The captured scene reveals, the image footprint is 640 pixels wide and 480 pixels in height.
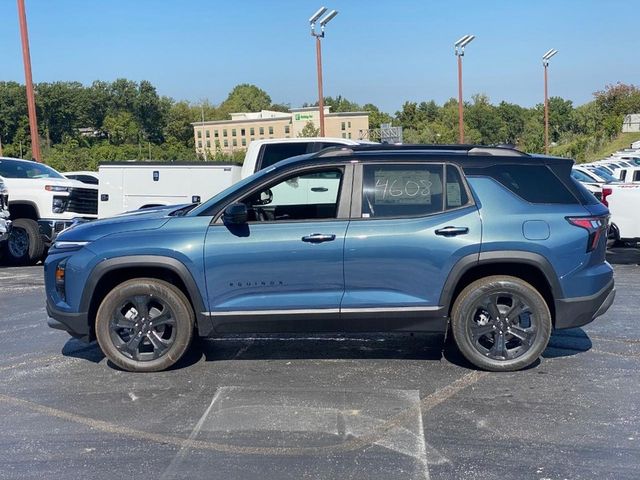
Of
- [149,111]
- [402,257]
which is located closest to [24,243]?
[402,257]

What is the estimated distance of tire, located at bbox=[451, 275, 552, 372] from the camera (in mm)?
5590

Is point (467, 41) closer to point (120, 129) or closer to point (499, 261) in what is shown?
point (499, 261)

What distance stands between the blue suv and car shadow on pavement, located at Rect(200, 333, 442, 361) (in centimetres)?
63

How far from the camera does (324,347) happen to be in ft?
21.4

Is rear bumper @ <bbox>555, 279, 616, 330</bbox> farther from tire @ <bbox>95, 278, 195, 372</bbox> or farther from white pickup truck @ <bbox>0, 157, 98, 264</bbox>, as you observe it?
white pickup truck @ <bbox>0, 157, 98, 264</bbox>

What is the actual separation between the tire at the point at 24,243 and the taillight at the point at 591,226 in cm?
1023

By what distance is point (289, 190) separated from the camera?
260 inches

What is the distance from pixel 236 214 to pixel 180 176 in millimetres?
6616

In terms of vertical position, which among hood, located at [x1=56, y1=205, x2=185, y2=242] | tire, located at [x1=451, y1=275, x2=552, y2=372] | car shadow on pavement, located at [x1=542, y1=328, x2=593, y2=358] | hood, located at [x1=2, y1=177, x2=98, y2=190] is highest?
hood, located at [x1=2, y1=177, x2=98, y2=190]

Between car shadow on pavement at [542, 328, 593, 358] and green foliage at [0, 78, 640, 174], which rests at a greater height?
green foliage at [0, 78, 640, 174]

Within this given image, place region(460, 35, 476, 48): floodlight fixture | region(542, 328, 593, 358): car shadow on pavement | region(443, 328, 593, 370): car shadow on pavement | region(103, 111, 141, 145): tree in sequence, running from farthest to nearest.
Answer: region(103, 111, 141, 145): tree
region(460, 35, 476, 48): floodlight fixture
region(542, 328, 593, 358): car shadow on pavement
region(443, 328, 593, 370): car shadow on pavement

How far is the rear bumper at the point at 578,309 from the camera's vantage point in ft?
18.3

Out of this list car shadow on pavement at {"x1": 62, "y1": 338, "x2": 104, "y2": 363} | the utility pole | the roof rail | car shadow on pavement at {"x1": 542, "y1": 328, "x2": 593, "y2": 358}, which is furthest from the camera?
the utility pole

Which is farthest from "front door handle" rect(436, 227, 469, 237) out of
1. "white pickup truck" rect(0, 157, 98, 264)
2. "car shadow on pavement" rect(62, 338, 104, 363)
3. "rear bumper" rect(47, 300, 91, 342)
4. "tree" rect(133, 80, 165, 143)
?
"tree" rect(133, 80, 165, 143)
